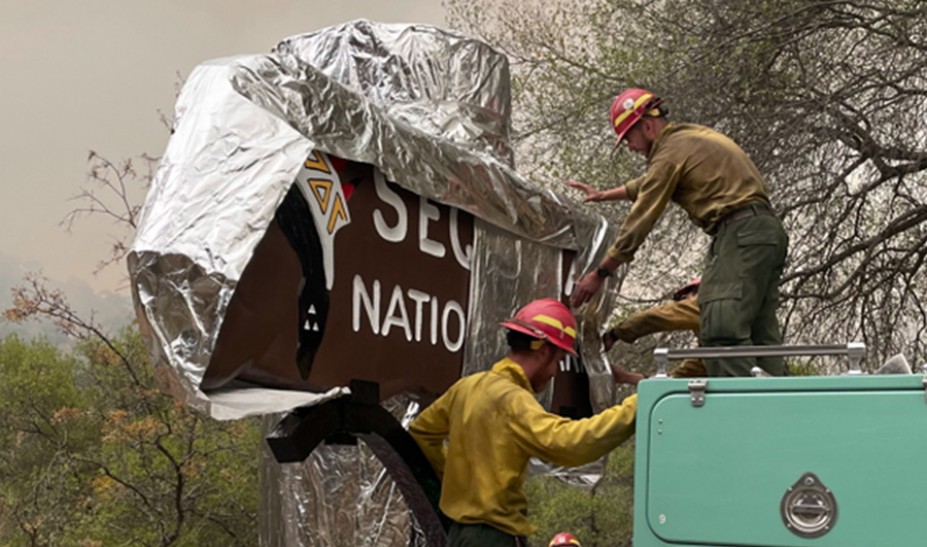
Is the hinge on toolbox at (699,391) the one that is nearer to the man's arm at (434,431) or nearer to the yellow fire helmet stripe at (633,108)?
the man's arm at (434,431)

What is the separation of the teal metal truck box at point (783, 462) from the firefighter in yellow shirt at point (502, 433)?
604 mm

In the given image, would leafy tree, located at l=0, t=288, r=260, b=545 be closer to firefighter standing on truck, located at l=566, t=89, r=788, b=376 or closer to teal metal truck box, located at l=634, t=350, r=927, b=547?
firefighter standing on truck, located at l=566, t=89, r=788, b=376

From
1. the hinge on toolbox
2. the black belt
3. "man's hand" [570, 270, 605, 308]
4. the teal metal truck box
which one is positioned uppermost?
the black belt

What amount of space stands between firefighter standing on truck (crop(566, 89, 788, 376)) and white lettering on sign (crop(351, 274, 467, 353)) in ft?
2.57

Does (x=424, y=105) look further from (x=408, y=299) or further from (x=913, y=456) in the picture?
(x=913, y=456)

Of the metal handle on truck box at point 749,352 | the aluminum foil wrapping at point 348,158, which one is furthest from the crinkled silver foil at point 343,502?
the metal handle on truck box at point 749,352

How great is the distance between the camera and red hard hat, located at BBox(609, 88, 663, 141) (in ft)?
17.7

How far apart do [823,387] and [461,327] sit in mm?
2172

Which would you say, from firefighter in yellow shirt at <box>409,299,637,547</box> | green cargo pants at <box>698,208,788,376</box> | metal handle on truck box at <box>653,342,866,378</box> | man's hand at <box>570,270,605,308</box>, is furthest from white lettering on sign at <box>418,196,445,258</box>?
metal handle on truck box at <box>653,342,866,378</box>

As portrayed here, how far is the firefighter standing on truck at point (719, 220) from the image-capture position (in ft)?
16.7

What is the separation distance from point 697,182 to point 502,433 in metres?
1.62

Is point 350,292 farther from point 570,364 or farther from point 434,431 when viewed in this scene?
point 570,364

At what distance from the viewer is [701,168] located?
5.25 m

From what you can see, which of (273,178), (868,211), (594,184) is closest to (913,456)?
(273,178)
